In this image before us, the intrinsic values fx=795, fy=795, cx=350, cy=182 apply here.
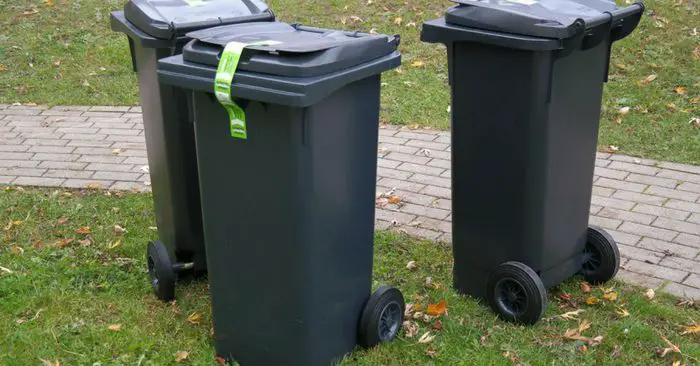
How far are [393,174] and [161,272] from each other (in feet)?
7.98

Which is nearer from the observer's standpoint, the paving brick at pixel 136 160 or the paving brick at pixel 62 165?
the paving brick at pixel 62 165

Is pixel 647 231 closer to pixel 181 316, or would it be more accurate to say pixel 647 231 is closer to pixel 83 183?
pixel 181 316

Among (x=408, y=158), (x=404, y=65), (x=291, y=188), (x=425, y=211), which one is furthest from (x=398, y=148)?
(x=291, y=188)

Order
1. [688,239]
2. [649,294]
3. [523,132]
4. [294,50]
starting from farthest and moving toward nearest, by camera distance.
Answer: [688,239] < [649,294] < [523,132] < [294,50]

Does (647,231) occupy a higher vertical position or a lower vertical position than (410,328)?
lower

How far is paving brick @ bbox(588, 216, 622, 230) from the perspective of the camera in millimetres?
5180

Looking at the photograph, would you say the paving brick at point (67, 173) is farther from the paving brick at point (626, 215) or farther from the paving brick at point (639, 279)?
the paving brick at point (639, 279)

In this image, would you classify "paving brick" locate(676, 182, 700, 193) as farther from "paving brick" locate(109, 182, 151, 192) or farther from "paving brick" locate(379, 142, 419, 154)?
"paving brick" locate(109, 182, 151, 192)

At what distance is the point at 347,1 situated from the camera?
32.8ft

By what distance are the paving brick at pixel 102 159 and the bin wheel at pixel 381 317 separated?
3408mm

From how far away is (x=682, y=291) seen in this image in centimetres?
439

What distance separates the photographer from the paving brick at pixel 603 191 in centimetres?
565

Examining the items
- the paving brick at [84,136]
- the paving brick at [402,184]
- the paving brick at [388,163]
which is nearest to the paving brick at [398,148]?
the paving brick at [388,163]

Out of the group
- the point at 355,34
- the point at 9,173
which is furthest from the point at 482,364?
the point at 9,173
